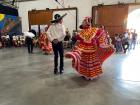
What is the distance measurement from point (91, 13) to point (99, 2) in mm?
710

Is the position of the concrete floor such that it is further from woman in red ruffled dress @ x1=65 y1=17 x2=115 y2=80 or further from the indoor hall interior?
woman in red ruffled dress @ x1=65 y1=17 x2=115 y2=80

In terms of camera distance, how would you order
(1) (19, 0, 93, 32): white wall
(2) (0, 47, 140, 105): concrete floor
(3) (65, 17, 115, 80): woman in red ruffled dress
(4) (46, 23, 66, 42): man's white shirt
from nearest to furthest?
(2) (0, 47, 140, 105): concrete floor, (3) (65, 17, 115, 80): woman in red ruffled dress, (4) (46, 23, 66, 42): man's white shirt, (1) (19, 0, 93, 32): white wall

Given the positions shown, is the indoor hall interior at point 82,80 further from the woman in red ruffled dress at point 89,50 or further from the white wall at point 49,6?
the white wall at point 49,6

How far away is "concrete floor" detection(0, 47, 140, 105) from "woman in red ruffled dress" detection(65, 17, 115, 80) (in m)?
0.24

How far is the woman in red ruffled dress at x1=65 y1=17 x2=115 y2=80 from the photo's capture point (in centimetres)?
412

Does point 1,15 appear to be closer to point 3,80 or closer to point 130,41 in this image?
point 130,41

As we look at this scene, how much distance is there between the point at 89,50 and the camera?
418cm

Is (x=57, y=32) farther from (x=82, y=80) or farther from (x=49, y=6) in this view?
(x=49, y=6)

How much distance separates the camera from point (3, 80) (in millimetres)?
4352

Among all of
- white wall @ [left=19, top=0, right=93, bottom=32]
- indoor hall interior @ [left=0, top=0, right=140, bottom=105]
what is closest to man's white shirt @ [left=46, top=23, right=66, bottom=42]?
indoor hall interior @ [left=0, top=0, right=140, bottom=105]

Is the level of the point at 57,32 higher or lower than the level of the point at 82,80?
higher

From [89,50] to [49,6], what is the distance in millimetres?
8121

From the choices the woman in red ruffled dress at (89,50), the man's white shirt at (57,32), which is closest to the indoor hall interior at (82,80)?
the woman in red ruffled dress at (89,50)

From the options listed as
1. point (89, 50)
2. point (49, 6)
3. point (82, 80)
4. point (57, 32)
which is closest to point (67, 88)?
point (82, 80)
